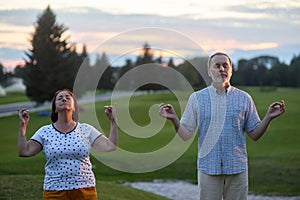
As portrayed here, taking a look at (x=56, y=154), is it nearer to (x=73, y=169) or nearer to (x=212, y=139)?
(x=73, y=169)

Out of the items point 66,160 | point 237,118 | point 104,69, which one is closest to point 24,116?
point 66,160

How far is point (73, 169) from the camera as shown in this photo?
4211 millimetres

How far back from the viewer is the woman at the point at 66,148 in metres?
4.20

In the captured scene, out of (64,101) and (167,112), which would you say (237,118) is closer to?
(167,112)

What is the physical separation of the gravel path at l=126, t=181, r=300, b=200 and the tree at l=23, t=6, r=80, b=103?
104 ft

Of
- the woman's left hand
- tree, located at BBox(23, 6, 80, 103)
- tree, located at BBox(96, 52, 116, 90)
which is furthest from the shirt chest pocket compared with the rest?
tree, located at BBox(23, 6, 80, 103)

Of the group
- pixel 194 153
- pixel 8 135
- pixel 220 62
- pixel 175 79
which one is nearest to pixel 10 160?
pixel 194 153

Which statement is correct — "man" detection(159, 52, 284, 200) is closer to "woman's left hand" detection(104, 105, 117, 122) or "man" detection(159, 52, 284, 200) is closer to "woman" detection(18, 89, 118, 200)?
"woman's left hand" detection(104, 105, 117, 122)

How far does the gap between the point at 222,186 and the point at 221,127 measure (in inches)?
19.7

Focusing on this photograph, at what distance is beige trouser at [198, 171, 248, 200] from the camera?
4555 mm

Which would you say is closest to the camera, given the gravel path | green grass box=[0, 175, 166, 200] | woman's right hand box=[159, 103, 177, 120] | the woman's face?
the woman's face

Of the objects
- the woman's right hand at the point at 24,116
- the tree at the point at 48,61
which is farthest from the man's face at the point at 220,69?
the tree at the point at 48,61

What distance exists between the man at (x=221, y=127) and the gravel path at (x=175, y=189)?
630cm

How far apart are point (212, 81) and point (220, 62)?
199 mm
